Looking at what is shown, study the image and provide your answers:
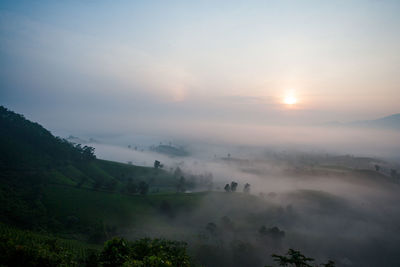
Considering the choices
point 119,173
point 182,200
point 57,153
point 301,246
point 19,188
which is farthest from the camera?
point 119,173

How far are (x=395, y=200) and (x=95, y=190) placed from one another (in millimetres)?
206998

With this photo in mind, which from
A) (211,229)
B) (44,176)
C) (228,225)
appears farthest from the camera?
(44,176)

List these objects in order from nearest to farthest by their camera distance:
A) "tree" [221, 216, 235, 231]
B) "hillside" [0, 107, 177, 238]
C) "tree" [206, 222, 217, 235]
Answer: "hillside" [0, 107, 177, 238] → "tree" [206, 222, 217, 235] → "tree" [221, 216, 235, 231]

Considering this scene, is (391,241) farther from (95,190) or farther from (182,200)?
(95,190)

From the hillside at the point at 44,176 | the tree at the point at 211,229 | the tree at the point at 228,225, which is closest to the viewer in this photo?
the hillside at the point at 44,176

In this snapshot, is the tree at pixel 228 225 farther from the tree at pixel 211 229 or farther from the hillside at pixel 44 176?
the hillside at pixel 44 176

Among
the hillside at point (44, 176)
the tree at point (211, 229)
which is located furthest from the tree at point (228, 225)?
the hillside at point (44, 176)

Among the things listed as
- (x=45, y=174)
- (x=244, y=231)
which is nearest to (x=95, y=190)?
(x=45, y=174)

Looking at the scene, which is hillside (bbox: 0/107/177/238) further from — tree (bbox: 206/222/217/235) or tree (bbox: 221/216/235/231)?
tree (bbox: 221/216/235/231)

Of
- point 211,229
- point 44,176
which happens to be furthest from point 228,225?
point 44,176

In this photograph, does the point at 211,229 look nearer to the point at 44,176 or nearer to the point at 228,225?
the point at 228,225

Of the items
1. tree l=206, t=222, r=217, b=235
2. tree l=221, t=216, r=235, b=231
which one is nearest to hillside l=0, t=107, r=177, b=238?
tree l=206, t=222, r=217, b=235

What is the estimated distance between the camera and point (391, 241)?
4355 inches

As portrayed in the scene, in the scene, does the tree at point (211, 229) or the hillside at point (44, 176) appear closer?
the hillside at point (44, 176)
